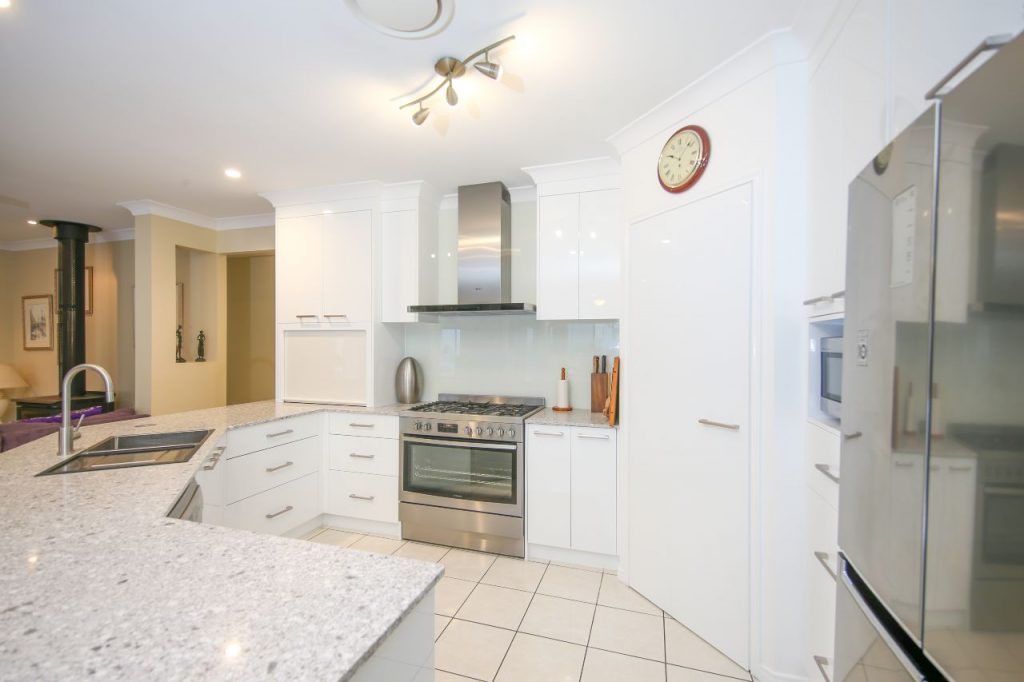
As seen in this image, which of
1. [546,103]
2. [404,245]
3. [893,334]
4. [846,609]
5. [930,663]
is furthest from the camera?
[404,245]

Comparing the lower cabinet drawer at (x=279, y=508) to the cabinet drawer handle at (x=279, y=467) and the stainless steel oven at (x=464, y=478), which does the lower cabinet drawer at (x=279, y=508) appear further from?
the stainless steel oven at (x=464, y=478)

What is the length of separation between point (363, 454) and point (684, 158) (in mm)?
2659

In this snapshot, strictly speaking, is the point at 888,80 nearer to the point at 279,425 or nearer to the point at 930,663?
the point at 930,663

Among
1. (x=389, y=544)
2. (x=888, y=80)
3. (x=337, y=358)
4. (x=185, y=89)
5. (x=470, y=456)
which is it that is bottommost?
(x=389, y=544)

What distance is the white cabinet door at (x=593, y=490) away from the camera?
2.47 metres

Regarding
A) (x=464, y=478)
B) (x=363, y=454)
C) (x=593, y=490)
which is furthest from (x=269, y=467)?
(x=593, y=490)

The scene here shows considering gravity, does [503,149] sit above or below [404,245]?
above

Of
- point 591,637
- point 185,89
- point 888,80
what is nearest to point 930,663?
point 888,80

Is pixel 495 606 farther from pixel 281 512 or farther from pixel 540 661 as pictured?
pixel 281 512

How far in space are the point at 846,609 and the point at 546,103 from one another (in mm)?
2131

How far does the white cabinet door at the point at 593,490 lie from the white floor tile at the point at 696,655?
578 mm

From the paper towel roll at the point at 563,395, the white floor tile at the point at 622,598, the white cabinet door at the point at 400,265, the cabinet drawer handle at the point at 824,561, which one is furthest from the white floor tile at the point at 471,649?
the white cabinet door at the point at 400,265

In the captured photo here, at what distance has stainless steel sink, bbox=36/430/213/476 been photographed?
1.60 metres

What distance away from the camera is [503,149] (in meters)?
2.58
